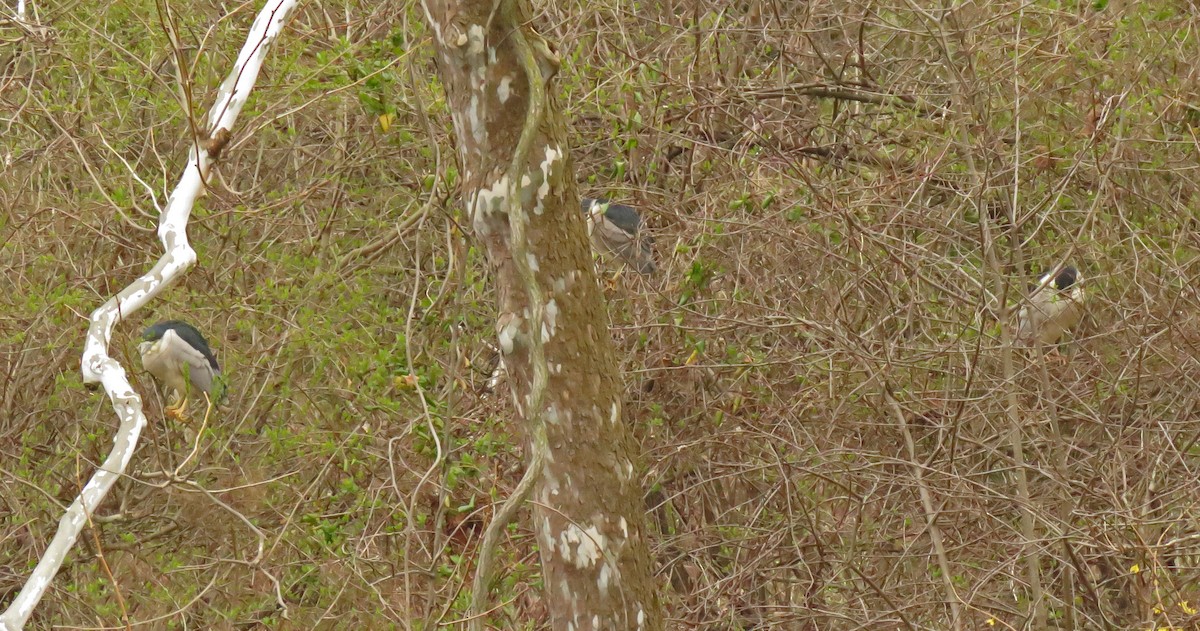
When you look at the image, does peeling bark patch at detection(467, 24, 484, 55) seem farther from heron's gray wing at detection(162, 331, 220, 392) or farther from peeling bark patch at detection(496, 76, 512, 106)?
heron's gray wing at detection(162, 331, 220, 392)

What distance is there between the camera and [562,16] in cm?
727

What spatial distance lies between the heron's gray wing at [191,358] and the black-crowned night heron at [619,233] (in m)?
2.01

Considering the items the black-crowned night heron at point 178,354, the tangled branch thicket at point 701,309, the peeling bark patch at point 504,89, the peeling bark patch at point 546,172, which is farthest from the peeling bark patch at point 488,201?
the black-crowned night heron at point 178,354

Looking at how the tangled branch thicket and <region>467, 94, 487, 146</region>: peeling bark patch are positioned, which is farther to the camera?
the tangled branch thicket

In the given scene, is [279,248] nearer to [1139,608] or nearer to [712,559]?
[712,559]

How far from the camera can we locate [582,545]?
466 cm

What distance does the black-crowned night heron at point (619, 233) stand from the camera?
22.1 feet

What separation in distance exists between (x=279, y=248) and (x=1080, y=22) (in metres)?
4.16

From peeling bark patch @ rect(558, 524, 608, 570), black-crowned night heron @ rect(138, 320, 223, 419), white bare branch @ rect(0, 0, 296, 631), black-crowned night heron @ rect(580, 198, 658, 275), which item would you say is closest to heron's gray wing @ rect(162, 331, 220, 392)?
black-crowned night heron @ rect(138, 320, 223, 419)

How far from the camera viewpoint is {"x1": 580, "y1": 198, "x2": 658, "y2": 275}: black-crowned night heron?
6.73m

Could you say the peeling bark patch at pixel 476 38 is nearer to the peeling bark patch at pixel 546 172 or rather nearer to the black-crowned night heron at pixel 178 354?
the peeling bark patch at pixel 546 172

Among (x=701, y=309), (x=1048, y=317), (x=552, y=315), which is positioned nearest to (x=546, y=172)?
(x=552, y=315)

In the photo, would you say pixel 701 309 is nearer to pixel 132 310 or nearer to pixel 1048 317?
pixel 1048 317

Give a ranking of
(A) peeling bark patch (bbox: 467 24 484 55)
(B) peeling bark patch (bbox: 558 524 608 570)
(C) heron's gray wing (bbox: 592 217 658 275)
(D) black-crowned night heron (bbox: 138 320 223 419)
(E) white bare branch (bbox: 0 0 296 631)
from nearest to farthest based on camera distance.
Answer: (E) white bare branch (bbox: 0 0 296 631) < (A) peeling bark patch (bbox: 467 24 484 55) < (B) peeling bark patch (bbox: 558 524 608 570) < (C) heron's gray wing (bbox: 592 217 658 275) < (D) black-crowned night heron (bbox: 138 320 223 419)
